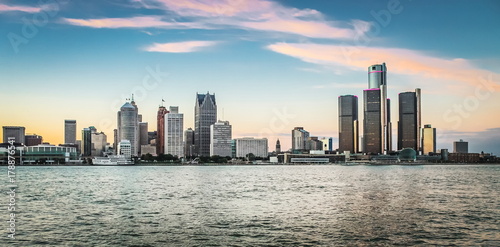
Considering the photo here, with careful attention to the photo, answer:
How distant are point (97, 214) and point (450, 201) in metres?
46.4

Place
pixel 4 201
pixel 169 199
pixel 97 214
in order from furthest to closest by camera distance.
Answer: pixel 169 199, pixel 4 201, pixel 97 214

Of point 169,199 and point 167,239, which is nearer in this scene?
point 167,239

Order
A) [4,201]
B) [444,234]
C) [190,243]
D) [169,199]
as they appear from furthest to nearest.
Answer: [169,199] < [4,201] < [444,234] < [190,243]

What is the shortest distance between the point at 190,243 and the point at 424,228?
837 inches

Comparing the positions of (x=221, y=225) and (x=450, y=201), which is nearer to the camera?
(x=221, y=225)

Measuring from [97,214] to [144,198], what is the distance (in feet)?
60.7

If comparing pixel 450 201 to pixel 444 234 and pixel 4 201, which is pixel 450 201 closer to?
pixel 444 234

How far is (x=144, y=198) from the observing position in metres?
70.7

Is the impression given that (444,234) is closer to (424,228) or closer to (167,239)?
(424,228)

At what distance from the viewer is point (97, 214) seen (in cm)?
5225

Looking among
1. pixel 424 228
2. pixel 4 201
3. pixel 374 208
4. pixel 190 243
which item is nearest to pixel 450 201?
pixel 374 208

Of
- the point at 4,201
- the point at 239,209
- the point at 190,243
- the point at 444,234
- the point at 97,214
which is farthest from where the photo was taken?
the point at 4,201

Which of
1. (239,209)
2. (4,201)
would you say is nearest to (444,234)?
(239,209)

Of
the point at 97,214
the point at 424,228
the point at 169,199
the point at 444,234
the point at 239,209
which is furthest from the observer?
the point at 169,199
